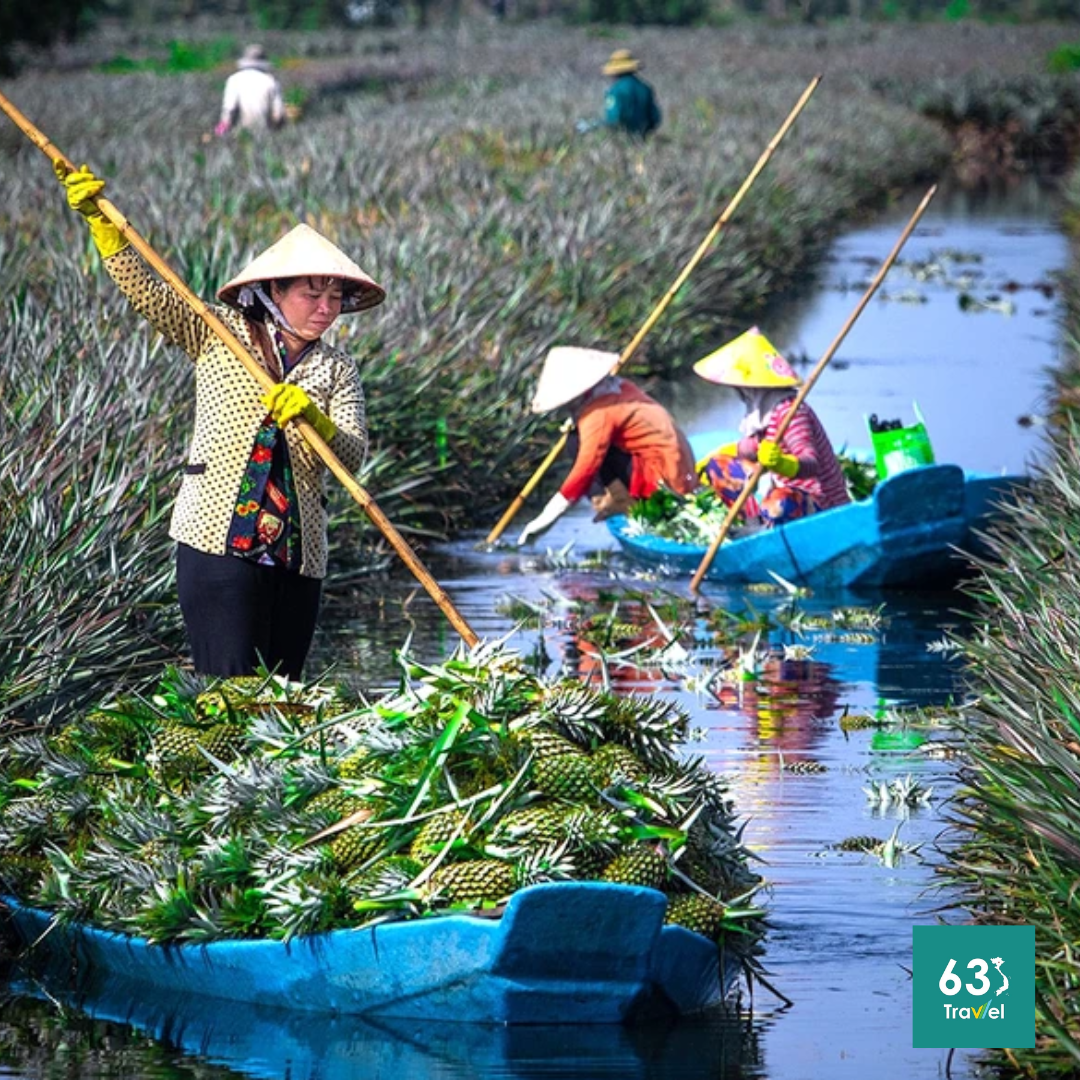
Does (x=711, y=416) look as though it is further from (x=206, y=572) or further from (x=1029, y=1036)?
(x=1029, y=1036)

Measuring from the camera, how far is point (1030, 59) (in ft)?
225

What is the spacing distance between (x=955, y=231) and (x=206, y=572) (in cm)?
3063

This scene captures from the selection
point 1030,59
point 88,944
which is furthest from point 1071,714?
point 1030,59

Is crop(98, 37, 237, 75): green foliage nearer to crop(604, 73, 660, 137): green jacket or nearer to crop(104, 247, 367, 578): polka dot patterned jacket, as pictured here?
crop(604, 73, 660, 137): green jacket

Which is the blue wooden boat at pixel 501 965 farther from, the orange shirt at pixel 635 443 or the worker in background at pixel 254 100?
the worker in background at pixel 254 100

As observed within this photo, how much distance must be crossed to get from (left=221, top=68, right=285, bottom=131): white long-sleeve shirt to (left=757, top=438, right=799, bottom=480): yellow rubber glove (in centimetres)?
1906

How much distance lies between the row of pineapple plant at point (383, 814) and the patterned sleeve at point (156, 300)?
143 centimetres

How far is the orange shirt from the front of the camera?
46.8ft

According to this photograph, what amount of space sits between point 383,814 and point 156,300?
90.4 inches

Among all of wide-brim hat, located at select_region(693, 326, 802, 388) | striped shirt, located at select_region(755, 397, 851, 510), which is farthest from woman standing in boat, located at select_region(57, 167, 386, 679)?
striped shirt, located at select_region(755, 397, 851, 510)

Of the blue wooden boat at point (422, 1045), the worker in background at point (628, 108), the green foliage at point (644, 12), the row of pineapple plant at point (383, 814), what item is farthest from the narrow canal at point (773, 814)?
the green foliage at point (644, 12)

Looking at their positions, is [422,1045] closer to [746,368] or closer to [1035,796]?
[1035,796]

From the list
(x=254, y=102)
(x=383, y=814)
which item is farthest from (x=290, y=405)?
(x=254, y=102)

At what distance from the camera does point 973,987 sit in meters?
6.63
